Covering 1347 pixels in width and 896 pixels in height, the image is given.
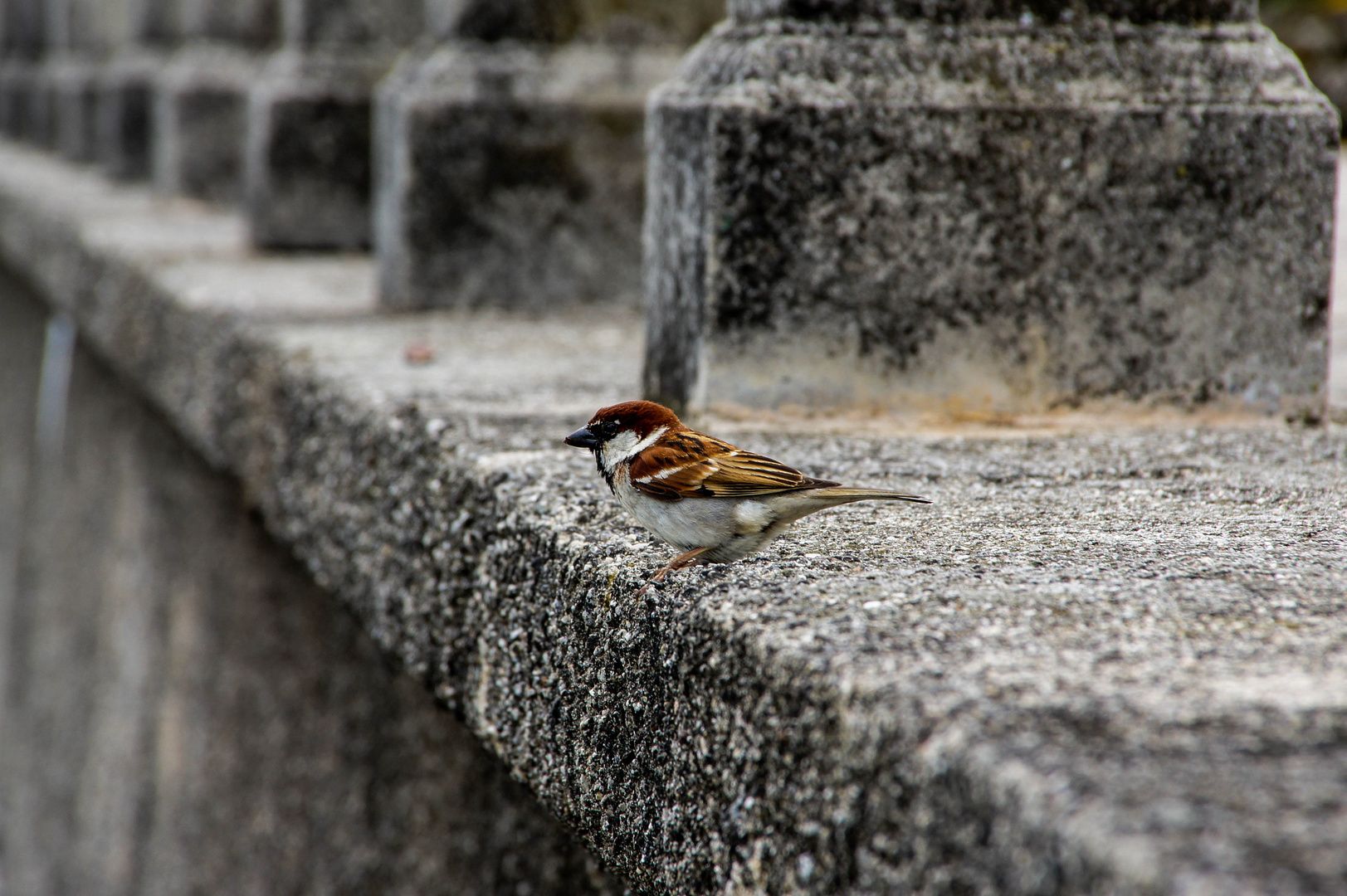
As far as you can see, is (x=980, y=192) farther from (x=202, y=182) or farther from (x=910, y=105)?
(x=202, y=182)

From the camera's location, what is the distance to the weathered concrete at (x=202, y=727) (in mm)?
2742

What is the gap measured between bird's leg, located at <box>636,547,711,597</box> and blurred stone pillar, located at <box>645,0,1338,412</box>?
87cm

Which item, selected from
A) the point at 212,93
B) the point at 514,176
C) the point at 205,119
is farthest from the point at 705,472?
the point at 205,119

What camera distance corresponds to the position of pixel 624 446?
6.38 ft

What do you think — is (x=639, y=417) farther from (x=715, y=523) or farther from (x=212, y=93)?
(x=212, y=93)

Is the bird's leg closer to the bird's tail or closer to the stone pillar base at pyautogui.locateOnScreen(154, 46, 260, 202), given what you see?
the bird's tail

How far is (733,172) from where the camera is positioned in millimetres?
2525

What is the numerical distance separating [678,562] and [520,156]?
2725 millimetres

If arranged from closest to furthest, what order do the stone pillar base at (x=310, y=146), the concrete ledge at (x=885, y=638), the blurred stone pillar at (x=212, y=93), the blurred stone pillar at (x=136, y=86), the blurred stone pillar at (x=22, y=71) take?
the concrete ledge at (x=885, y=638) → the stone pillar base at (x=310, y=146) → the blurred stone pillar at (x=212, y=93) → the blurred stone pillar at (x=136, y=86) → the blurred stone pillar at (x=22, y=71)

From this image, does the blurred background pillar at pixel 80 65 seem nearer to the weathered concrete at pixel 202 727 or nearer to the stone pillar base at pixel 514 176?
the weathered concrete at pixel 202 727

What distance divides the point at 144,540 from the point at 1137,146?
12.4ft

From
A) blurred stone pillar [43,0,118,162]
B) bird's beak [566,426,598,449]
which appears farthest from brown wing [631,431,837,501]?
blurred stone pillar [43,0,118,162]

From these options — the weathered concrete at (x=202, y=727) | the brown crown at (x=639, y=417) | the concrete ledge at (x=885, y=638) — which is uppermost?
the brown crown at (x=639, y=417)

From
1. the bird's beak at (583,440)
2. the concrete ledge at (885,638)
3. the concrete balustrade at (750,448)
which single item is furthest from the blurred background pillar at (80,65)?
the bird's beak at (583,440)
